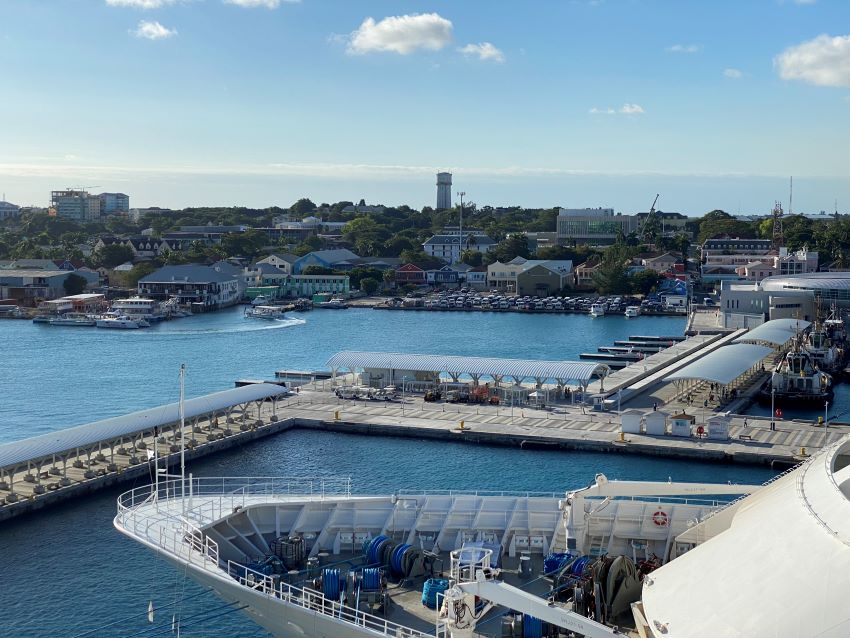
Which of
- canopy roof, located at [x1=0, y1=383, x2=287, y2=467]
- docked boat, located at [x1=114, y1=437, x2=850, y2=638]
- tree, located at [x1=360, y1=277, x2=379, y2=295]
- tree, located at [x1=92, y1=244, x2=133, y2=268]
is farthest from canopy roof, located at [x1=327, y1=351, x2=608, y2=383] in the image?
tree, located at [x1=92, y1=244, x2=133, y2=268]

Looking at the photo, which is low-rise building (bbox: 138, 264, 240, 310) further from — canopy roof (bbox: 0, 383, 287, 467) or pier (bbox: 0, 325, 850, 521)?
canopy roof (bbox: 0, 383, 287, 467)

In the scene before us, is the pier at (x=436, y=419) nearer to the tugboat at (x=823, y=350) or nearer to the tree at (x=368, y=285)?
the tugboat at (x=823, y=350)

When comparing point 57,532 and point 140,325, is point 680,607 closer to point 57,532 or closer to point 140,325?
point 57,532

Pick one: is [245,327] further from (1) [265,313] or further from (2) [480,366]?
(2) [480,366]

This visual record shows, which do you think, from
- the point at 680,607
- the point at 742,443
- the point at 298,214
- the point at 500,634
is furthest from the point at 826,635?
the point at 298,214

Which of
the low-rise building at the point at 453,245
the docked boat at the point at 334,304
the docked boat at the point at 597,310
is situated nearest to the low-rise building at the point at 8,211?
the low-rise building at the point at 453,245

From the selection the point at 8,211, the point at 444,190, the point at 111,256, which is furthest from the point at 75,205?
the point at 111,256
